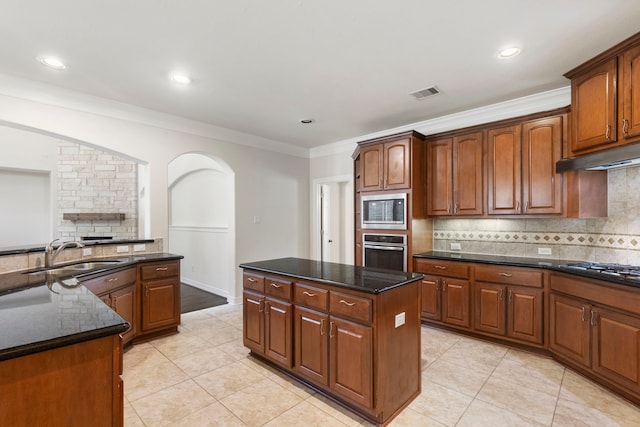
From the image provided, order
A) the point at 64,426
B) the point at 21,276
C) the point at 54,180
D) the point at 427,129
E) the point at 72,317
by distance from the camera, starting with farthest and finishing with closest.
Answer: the point at 54,180 < the point at 427,129 < the point at 21,276 < the point at 72,317 < the point at 64,426

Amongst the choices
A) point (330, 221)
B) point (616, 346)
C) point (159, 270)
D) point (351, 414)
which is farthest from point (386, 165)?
point (159, 270)

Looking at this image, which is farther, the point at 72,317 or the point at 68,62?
the point at 68,62

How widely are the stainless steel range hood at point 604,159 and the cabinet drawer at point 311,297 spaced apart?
7.90 feet

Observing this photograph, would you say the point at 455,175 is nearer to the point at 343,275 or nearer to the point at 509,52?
the point at 509,52

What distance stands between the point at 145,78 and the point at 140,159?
4.14 feet

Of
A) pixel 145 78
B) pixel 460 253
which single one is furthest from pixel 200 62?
pixel 460 253

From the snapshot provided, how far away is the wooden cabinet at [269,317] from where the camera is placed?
98.7 inches

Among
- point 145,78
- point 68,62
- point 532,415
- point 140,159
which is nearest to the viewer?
point 532,415

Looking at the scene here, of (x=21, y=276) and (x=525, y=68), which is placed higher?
(x=525, y=68)

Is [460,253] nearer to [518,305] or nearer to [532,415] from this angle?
[518,305]

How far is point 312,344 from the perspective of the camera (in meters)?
2.31

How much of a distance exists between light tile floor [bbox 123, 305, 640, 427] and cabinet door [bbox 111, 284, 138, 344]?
203 millimetres

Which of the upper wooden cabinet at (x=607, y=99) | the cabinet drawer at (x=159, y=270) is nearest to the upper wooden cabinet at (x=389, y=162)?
the upper wooden cabinet at (x=607, y=99)

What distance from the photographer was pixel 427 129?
423 cm
